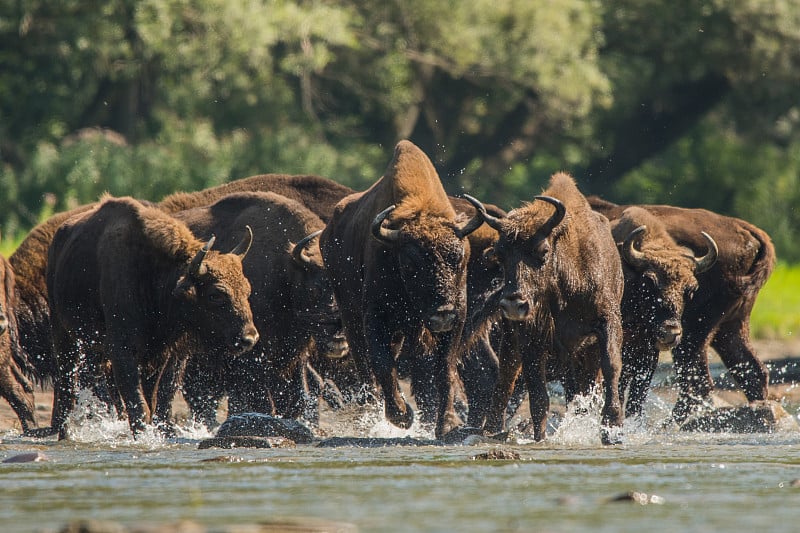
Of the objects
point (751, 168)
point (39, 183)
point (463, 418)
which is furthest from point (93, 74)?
point (463, 418)

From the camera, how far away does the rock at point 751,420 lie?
41.5 ft

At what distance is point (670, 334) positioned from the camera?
40.9 feet

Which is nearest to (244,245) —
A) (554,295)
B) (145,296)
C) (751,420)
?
(145,296)

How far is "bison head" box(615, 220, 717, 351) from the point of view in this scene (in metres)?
12.6

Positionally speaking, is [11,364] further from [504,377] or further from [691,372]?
[691,372]

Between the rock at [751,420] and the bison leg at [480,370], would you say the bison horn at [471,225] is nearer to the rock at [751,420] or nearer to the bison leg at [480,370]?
the bison leg at [480,370]

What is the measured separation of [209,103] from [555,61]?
7.66 meters

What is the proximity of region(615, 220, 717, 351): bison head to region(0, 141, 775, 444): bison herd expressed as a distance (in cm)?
2

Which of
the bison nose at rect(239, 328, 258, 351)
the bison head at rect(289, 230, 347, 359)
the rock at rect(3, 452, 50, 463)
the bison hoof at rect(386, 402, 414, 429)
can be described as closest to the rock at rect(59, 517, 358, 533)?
the rock at rect(3, 452, 50, 463)

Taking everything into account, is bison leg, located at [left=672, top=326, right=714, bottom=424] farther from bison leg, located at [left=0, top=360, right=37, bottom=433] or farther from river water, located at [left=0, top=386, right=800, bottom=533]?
A: bison leg, located at [left=0, top=360, right=37, bottom=433]

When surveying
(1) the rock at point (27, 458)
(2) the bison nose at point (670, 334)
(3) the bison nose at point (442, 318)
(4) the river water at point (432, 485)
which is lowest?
(4) the river water at point (432, 485)

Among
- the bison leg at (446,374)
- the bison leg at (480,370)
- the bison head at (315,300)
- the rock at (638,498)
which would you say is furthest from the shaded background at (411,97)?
the rock at (638,498)

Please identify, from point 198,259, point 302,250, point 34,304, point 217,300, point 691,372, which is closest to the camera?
point 198,259

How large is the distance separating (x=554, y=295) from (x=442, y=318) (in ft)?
2.78
